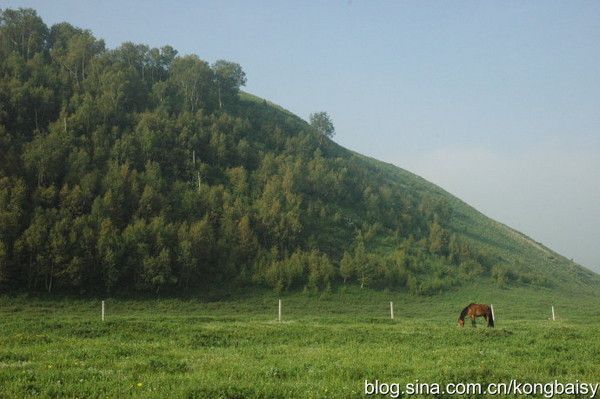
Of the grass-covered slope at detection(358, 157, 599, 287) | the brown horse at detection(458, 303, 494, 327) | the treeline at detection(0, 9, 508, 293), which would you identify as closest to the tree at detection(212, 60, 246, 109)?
the treeline at detection(0, 9, 508, 293)

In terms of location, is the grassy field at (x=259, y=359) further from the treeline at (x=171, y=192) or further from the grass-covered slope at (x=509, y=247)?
the grass-covered slope at (x=509, y=247)

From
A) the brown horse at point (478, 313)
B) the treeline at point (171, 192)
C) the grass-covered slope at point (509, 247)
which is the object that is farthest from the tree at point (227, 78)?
the brown horse at point (478, 313)

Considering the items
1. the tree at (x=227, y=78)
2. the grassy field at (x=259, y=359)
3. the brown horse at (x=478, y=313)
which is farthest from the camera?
the tree at (x=227, y=78)

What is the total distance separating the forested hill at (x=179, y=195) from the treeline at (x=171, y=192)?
22 cm

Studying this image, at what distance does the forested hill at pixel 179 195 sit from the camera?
168 feet

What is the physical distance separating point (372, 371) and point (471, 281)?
71422 millimetres

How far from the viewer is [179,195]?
67.4 metres

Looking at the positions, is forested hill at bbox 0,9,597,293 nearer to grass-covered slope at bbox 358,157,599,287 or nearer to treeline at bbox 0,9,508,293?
treeline at bbox 0,9,508,293

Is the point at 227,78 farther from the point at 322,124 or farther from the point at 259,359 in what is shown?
the point at 259,359

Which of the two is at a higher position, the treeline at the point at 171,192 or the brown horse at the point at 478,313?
the treeline at the point at 171,192

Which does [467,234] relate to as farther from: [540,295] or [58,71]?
[58,71]

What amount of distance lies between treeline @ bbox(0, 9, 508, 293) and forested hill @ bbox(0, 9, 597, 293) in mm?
221

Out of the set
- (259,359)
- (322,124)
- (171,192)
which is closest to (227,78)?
→ (322,124)

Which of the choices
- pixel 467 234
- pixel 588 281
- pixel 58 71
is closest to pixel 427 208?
pixel 467 234
